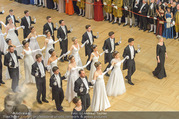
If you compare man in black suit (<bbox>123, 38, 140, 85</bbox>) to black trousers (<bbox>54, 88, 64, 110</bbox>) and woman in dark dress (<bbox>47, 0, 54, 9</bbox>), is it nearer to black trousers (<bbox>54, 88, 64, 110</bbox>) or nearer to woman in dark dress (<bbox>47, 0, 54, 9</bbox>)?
black trousers (<bbox>54, 88, 64, 110</bbox>)

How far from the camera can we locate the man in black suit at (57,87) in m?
8.29

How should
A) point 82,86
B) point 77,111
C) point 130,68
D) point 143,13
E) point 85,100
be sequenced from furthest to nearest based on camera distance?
point 143,13, point 130,68, point 85,100, point 82,86, point 77,111

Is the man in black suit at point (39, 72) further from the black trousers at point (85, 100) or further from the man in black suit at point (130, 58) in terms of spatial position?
the man in black suit at point (130, 58)

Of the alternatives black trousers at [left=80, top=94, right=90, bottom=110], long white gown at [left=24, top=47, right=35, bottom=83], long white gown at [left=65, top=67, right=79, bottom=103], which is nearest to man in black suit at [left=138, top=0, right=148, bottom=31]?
long white gown at [left=65, top=67, right=79, bottom=103]

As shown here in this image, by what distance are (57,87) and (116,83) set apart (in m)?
1.86

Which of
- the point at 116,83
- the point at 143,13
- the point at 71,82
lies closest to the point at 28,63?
the point at 71,82

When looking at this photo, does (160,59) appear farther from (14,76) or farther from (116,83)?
(14,76)

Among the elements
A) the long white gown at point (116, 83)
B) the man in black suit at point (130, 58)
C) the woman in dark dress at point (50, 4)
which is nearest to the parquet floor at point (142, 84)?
the long white gown at point (116, 83)

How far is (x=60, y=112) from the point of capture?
29.1 feet

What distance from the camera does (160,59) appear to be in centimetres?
1023

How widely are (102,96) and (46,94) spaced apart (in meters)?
1.89

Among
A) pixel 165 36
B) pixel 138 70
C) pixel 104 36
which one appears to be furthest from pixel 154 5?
pixel 138 70

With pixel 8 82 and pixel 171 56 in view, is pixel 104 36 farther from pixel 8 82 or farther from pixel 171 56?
pixel 8 82

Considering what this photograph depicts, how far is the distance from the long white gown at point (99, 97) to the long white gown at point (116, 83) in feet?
1.99
